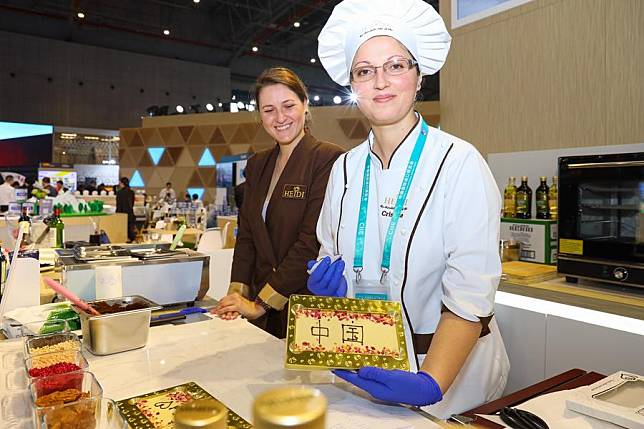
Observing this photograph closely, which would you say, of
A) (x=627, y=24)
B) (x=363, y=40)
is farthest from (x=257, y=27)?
(x=363, y=40)

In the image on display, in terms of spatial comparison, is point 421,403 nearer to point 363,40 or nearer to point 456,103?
point 363,40

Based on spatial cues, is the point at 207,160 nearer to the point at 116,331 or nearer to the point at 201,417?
the point at 116,331

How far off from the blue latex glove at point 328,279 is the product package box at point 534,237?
1.71 m

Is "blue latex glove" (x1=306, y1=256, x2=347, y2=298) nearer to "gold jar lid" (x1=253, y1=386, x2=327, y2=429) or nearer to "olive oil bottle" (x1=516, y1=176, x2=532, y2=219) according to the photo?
"gold jar lid" (x1=253, y1=386, x2=327, y2=429)

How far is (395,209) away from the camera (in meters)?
1.30

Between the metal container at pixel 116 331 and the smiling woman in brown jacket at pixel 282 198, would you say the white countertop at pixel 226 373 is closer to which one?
the metal container at pixel 116 331

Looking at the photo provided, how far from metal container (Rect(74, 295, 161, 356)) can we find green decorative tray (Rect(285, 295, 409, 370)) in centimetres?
53

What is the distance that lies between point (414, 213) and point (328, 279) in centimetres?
28

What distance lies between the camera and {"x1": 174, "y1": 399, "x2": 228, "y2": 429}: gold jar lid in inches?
12.8

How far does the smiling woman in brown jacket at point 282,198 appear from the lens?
201 centimetres

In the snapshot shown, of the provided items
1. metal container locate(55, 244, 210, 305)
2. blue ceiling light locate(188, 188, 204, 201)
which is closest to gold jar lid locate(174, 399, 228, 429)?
metal container locate(55, 244, 210, 305)

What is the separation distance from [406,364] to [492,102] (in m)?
2.63

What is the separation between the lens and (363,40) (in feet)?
4.16

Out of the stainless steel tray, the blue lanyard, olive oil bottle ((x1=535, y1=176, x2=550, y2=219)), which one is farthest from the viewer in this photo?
olive oil bottle ((x1=535, y1=176, x2=550, y2=219))
